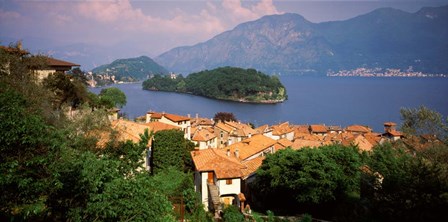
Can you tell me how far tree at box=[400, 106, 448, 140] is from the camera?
24.7 meters

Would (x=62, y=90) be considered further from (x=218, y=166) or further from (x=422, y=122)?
(x=422, y=122)

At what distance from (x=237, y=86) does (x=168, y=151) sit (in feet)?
337

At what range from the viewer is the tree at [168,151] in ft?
69.2

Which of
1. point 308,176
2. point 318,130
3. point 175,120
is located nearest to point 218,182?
point 308,176

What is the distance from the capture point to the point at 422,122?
27156 millimetres

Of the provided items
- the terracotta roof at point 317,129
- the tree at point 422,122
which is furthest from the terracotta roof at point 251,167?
the terracotta roof at point 317,129

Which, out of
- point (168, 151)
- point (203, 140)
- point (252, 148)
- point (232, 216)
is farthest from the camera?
point (203, 140)

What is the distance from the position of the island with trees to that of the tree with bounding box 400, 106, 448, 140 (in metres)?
85.3

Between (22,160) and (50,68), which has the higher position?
(50,68)

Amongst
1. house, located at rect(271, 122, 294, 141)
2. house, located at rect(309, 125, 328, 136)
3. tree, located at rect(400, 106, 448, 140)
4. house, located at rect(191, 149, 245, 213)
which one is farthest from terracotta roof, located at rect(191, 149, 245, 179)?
house, located at rect(309, 125, 328, 136)

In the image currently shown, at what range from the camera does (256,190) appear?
19.6m

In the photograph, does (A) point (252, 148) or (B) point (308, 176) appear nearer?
(B) point (308, 176)

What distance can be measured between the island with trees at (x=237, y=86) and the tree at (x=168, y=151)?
94174mm

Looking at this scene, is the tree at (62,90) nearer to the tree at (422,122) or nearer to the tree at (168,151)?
the tree at (168,151)
